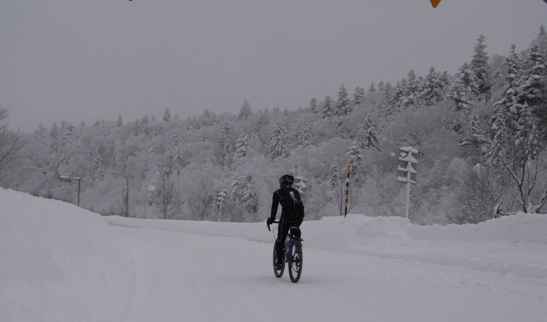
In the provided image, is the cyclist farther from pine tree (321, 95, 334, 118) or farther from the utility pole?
pine tree (321, 95, 334, 118)

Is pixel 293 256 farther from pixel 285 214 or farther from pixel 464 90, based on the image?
pixel 464 90

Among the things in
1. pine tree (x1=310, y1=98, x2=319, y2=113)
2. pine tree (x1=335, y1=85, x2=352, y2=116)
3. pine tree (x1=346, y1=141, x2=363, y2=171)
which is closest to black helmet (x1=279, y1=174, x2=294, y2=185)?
pine tree (x1=346, y1=141, x2=363, y2=171)

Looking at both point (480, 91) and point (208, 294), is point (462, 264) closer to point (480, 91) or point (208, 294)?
point (208, 294)

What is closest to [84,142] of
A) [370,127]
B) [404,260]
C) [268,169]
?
[268,169]

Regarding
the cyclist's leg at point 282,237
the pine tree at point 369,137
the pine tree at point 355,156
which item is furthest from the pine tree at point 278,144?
the cyclist's leg at point 282,237

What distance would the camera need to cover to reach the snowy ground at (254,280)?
4758 millimetres

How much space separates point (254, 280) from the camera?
825 cm

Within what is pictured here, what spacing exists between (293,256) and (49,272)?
4.33 m

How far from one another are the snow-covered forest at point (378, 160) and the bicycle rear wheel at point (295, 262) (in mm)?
14101

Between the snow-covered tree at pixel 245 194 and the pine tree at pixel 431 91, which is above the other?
the pine tree at pixel 431 91

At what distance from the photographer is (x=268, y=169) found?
3327 inches

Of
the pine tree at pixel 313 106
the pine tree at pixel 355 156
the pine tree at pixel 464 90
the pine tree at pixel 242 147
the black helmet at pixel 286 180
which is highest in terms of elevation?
the pine tree at pixel 313 106

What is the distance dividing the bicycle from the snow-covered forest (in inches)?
553

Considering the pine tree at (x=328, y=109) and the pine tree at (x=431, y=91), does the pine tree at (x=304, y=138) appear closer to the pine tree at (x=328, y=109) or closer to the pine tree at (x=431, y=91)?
the pine tree at (x=328, y=109)
